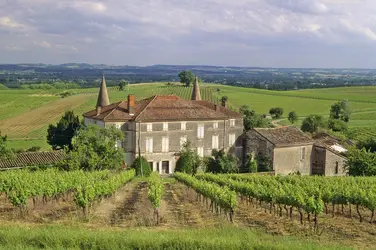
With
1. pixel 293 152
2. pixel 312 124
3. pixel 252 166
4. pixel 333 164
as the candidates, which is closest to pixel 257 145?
pixel 252 166

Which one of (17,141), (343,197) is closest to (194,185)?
(343,197)

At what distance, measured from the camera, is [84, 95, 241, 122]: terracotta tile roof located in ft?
152

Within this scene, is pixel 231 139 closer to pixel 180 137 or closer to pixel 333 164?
pixel 180 137

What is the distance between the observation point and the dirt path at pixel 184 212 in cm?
2044

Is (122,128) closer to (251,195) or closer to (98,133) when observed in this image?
(98,133)

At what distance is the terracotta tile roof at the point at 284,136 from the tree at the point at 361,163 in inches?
285

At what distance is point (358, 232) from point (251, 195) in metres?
6.52

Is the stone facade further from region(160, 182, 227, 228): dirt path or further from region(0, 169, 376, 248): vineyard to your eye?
region(0, 169, 376, 248): vineyard

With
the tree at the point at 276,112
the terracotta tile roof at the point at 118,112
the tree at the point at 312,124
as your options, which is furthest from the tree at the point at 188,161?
the tree at the point at 276,112

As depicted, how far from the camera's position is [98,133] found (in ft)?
134

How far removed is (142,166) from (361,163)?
19.4 meters

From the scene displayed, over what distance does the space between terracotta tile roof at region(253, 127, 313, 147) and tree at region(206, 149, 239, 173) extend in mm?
4034

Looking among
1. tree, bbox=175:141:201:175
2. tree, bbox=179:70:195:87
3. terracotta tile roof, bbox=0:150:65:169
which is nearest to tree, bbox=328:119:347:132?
tree, bbox=175:141:201:175

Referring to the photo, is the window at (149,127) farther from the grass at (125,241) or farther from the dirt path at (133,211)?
the grass at (125,241)
